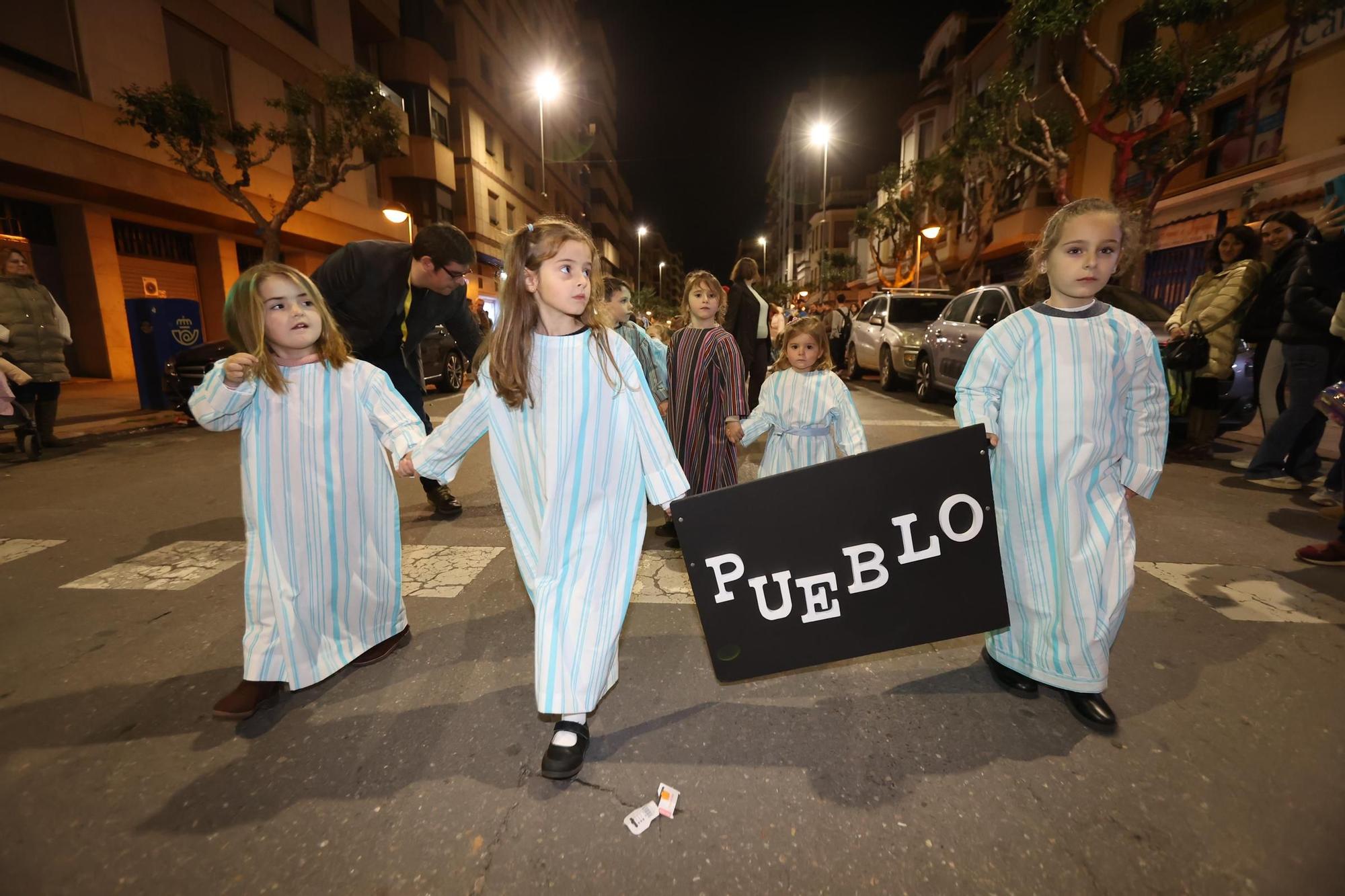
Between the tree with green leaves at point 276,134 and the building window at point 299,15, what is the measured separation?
5.76m

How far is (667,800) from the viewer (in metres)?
1.92

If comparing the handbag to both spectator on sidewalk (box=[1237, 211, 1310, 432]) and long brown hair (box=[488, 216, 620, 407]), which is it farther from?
long brown hair (box=[488, 216, 620, 407])

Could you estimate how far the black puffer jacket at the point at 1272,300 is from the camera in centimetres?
531

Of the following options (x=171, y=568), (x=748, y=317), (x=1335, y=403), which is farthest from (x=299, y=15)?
(x=1335, y=403)

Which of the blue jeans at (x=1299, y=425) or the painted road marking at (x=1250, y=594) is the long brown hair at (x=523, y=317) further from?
the blue jeans at (x=1299, y=425)

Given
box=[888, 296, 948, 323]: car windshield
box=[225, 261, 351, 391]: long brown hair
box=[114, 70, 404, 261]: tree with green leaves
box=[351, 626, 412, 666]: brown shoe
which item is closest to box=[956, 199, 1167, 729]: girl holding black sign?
box=[225, 261, 351, 391]: long brown hair

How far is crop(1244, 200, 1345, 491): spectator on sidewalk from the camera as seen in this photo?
14.8 ft

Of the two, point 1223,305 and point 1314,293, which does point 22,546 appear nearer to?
point 1314,293

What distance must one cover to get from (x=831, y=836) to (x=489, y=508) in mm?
3921

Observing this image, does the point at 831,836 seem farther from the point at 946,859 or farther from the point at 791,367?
the point at 791,367

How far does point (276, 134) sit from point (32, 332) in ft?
25.3

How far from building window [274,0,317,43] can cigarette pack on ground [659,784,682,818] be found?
22.7m

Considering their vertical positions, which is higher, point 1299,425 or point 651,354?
point 651,354

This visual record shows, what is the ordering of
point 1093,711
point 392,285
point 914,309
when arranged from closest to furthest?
point 1093,711
point 392,285
point 914,309
